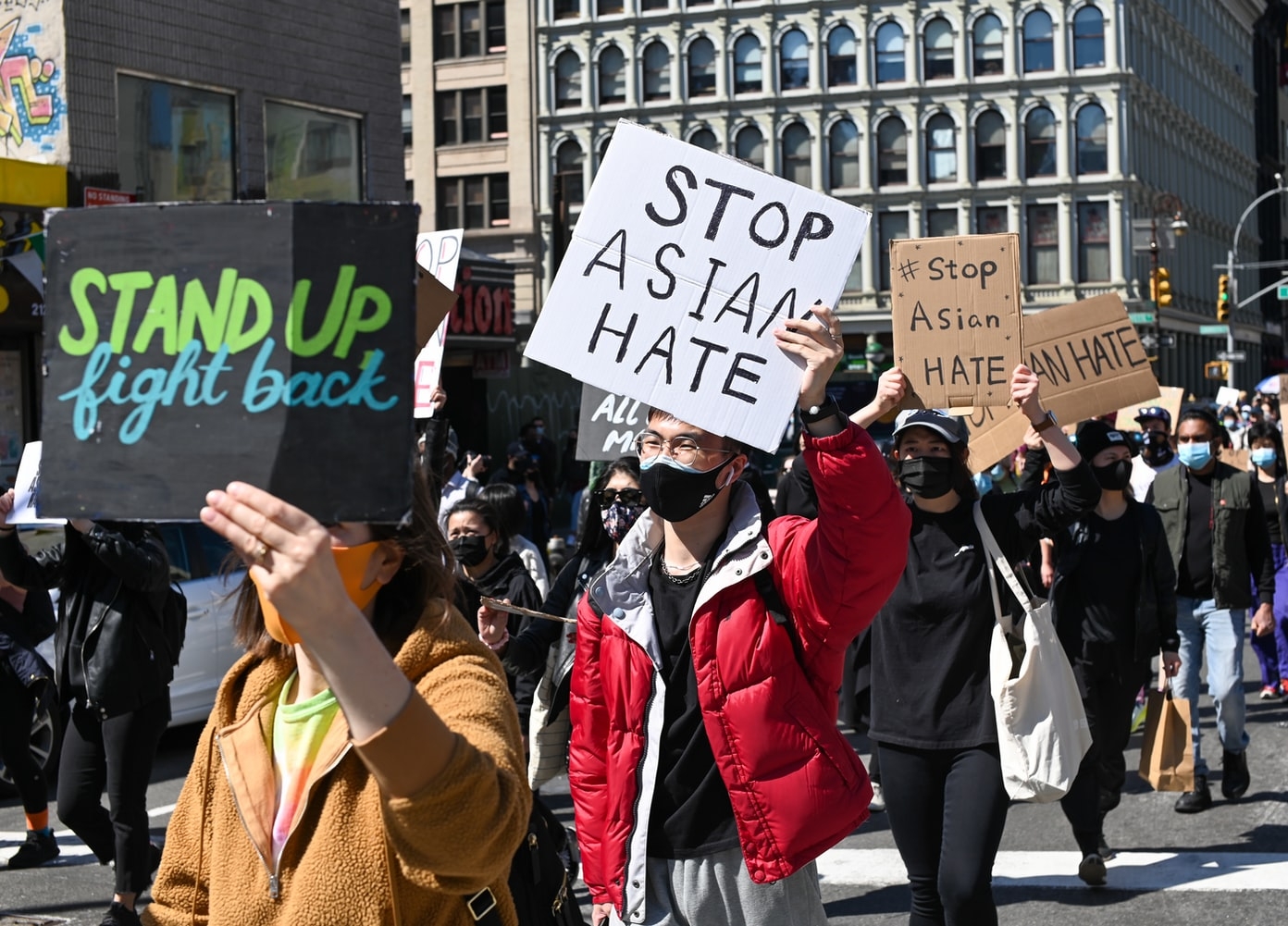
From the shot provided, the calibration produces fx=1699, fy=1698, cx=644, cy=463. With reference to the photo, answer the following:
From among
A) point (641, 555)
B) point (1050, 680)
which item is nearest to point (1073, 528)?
point (1050, 680)

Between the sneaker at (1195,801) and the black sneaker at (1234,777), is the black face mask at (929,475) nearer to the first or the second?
the sneaker at (1195,801)

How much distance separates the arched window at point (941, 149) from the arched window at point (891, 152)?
0.82 metres

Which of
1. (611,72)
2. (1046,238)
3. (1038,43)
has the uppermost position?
(1038,43)

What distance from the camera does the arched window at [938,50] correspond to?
57.5 m

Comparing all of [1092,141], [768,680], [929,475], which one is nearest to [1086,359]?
[929,475]

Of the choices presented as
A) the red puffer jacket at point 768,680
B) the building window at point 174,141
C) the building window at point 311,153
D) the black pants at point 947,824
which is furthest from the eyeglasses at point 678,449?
the building window at point 311,153

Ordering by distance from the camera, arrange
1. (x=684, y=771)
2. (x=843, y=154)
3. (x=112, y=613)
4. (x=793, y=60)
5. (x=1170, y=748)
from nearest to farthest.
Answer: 1. (x=684, y=771)
2. (x=112, y=613)
3. (x=1170, y=748)
4. (x=843, y=154)
5. (x=793, y=60)

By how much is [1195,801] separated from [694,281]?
19.2ft

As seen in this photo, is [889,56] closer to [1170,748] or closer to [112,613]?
[1170,748]

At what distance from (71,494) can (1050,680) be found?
154 inches

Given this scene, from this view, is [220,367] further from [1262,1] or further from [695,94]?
[1262,1]

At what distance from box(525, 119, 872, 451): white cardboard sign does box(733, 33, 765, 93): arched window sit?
55966 mm

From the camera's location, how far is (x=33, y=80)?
56.0ft

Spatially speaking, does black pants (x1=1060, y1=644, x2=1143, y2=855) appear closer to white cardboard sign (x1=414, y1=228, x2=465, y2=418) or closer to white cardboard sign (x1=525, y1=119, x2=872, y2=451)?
white cardboard sign (x1=414, y1=228, x2=465, y2=418)
